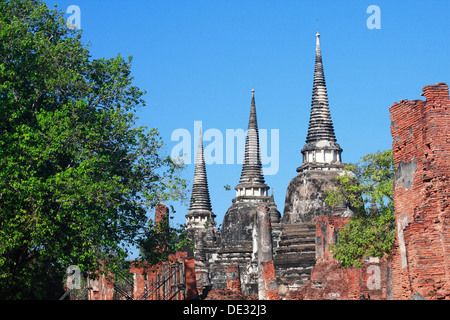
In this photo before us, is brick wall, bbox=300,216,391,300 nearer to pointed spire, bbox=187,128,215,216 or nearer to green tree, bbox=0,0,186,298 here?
green tree, bbox=0,0,186,298

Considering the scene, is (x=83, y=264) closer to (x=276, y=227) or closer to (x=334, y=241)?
(x=334, y=241)

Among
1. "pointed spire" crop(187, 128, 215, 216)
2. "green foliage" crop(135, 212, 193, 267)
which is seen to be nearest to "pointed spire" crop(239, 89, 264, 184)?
"pointed spire" crop(187, 128, 215, 216)

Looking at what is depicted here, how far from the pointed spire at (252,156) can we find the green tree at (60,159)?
1159 inches

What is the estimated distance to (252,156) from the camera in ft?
168

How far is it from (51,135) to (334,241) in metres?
13.8

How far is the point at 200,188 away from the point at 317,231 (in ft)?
93.2

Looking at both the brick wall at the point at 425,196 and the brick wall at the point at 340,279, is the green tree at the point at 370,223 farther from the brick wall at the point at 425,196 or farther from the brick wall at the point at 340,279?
the brick wall at the point at 425,196

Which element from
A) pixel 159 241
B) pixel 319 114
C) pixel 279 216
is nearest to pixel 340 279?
pixel 159 241

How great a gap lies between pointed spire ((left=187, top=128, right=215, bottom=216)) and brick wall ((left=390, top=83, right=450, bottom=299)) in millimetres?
43300

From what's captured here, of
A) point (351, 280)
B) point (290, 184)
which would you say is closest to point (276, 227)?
point (290, 184)

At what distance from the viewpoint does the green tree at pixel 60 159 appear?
1720 cm

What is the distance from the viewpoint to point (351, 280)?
25.0m

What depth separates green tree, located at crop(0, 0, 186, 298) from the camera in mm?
17203
